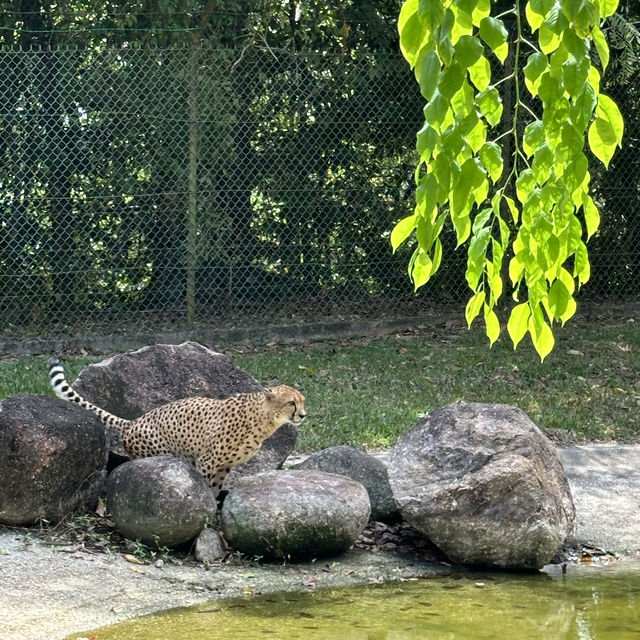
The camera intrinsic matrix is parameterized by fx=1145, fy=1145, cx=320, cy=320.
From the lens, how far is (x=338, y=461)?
21.5 feet

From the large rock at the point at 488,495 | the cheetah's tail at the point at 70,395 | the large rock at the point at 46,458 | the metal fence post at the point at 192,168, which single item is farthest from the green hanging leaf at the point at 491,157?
the metal fence post at the point at 192,168

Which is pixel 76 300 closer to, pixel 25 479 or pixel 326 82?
pixel 326 82

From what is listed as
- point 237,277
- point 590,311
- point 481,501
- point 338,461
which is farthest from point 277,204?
point 481,501

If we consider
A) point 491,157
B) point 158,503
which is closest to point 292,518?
point 158,503

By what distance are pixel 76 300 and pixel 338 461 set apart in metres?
4.37

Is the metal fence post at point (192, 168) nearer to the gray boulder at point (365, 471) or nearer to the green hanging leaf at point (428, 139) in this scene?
the gray boulder at point (365, 471)

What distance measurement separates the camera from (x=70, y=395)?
6.46 meters

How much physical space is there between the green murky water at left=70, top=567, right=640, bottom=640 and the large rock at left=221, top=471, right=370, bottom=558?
343mm

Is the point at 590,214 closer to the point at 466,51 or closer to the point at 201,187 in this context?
the point at 466,51

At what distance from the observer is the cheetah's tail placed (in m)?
6.39

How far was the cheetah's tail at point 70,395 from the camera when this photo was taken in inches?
252

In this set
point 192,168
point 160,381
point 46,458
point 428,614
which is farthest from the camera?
point 192,168

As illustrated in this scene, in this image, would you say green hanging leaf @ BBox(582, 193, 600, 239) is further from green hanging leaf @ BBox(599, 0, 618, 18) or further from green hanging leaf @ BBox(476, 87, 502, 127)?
green hanging leaf @ BBox(599, 0, 618, 18)

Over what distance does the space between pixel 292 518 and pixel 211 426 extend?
2.77 feet
